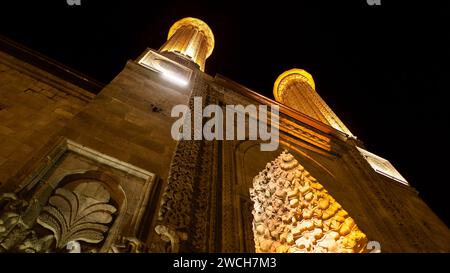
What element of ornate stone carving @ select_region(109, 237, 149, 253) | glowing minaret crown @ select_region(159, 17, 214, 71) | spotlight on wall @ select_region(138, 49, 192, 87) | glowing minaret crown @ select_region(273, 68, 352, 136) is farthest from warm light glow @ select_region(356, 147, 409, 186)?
ornate stone carving @ select_region(109, 237, 149, 253)

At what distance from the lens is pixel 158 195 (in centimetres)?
280

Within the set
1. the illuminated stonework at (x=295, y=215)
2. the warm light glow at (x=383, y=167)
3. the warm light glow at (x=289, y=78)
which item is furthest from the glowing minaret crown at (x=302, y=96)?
the illuminated stonework at (x=295, y=215)

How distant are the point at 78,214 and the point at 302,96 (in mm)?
13169

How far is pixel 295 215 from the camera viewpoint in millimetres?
5328

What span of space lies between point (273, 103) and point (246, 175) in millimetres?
3273

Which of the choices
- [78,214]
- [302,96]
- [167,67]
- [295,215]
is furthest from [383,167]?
[78,214]

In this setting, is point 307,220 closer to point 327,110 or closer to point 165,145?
point 165,145

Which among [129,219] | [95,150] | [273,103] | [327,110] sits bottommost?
[129,219]

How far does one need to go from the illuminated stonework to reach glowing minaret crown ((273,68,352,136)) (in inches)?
249

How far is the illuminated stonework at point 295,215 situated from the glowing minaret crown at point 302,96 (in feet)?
20.7

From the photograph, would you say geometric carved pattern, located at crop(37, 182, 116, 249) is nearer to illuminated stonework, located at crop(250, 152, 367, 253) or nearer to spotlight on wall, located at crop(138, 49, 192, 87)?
illuminated stonework, located at crop(250, 152, 367, 253)

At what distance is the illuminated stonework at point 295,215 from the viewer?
197 inches

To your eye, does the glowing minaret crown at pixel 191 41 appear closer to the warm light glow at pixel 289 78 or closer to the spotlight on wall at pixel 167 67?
the spotlight on wall at pixel 167 67

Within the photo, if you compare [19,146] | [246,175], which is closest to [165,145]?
[246,175]
